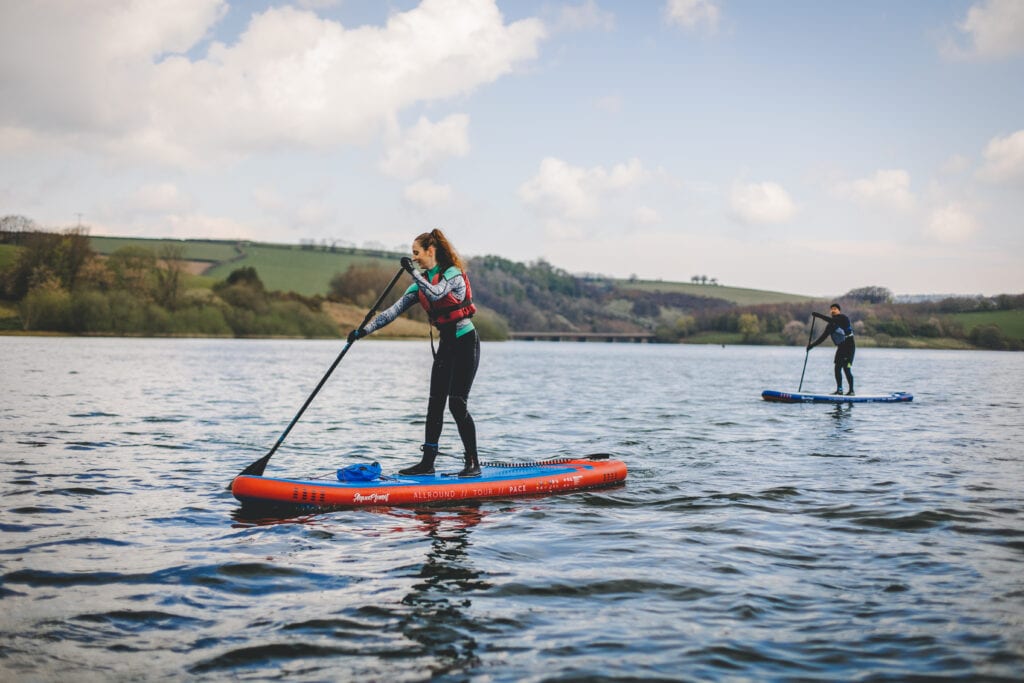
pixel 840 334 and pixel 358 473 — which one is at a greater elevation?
pixel 840 334

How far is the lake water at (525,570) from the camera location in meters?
5.53

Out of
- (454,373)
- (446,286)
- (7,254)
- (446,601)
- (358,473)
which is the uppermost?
(7,254)

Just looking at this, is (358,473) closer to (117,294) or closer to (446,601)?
(446,601)

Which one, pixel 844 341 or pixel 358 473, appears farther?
pixel 844 341

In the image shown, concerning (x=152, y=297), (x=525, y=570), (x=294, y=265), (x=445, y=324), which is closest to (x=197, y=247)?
(x=294, y=265)

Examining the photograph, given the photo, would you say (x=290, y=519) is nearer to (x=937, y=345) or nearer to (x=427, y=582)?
(x=427, y=582)

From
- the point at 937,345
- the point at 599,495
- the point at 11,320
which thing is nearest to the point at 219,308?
the point at 11,320

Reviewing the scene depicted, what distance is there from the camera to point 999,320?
155 m

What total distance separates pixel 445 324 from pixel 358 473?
2.13m

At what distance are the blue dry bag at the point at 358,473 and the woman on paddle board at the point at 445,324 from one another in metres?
0.61

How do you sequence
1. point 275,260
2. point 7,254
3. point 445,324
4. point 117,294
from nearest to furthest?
point 445,324, point 117,294, point 7,254, point 275,260

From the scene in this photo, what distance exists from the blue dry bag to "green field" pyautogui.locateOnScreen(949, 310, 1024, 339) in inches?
6548

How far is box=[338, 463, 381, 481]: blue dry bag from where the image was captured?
409 inches

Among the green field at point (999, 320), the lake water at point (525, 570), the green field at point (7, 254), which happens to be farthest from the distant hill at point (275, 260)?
the lake water at point (525, 570)
